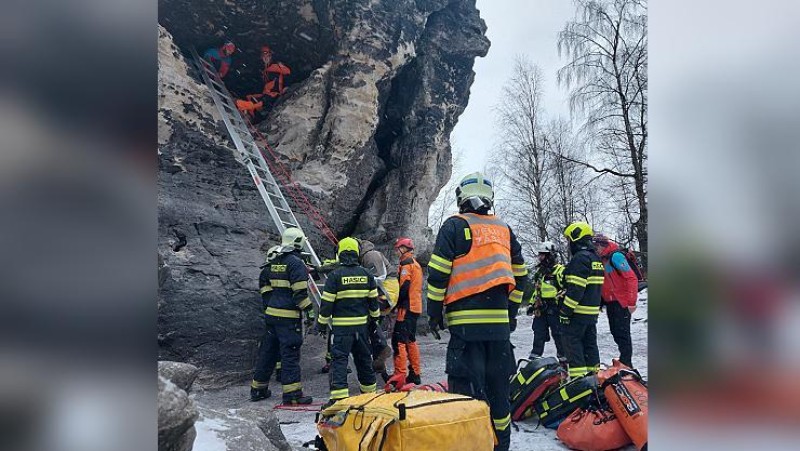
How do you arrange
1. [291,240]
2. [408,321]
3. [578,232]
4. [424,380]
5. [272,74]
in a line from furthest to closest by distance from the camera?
1. [272,74]
2. [424,380]
3. [408,321]
4. [291,240]
5. [578,232]

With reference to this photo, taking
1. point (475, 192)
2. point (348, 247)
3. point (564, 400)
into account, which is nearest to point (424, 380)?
point (348, 247)

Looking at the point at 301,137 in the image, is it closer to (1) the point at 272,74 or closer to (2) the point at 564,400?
(1) the point at 272,74

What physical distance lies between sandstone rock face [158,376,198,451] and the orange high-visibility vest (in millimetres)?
1948

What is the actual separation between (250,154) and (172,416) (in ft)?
20.5

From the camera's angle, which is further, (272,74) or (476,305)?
(272,74)

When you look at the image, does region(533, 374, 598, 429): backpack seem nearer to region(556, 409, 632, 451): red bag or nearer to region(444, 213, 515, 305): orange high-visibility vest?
region(556, 409, 632, 451): red bag

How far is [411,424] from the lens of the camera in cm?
283

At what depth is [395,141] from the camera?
36.3 feet

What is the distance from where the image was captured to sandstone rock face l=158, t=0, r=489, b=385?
667 cm

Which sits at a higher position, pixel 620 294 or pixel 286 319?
pixel 620 294

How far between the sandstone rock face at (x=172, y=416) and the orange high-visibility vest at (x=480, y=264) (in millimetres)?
1948

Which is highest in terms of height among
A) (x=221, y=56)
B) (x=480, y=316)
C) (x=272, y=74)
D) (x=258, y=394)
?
(x=221, y=56)

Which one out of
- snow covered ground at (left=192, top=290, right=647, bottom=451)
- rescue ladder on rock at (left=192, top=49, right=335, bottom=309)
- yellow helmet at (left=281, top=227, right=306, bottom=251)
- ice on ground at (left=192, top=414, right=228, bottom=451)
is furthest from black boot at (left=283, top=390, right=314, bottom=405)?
ice on ground at (left=192, top=414, right=228, bottom=451)
